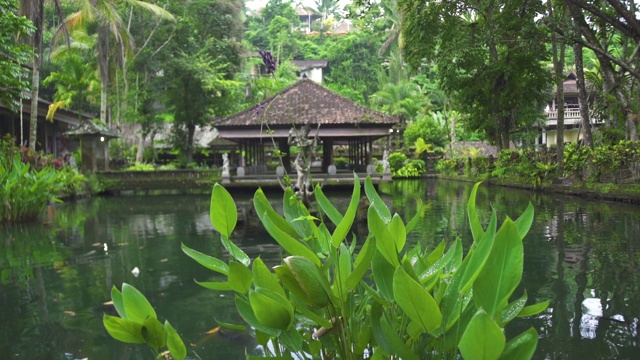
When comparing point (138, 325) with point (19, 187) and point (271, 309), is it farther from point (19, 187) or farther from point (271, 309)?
point (19, 187)

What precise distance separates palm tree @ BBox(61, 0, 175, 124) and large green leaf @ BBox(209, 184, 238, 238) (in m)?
19.9

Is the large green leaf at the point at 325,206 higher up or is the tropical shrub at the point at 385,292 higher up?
the large green leaf at the point at 325,206

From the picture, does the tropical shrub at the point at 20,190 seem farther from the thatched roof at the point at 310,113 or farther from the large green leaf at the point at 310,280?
the large green leaf at the point at 310,280

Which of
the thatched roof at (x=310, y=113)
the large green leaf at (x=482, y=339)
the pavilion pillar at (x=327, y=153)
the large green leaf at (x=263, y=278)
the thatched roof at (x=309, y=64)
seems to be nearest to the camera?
the large green leaf at (x=482, y=339)

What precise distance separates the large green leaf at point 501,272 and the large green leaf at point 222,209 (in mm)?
715

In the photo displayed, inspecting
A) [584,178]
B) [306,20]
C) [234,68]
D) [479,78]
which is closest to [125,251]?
[584,178]

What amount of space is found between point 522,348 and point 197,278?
531 centimetres

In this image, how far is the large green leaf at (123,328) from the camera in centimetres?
143

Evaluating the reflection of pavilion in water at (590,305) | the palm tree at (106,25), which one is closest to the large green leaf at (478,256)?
the reflection of pavilion in water at (590,305)

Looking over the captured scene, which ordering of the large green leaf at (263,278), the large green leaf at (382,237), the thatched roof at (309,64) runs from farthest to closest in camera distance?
the thatched roof at (309,64) → the large green leaf at (263,278) → the large green leaf at (382,237)

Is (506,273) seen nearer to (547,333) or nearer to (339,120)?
(547,333)

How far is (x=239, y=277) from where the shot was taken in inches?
62.4

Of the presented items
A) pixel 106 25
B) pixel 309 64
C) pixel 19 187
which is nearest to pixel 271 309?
pixel 19 187

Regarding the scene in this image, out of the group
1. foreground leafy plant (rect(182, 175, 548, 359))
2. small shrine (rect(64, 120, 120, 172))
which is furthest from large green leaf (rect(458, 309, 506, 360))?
small shrine (rect(64, 120, 120, 172))
